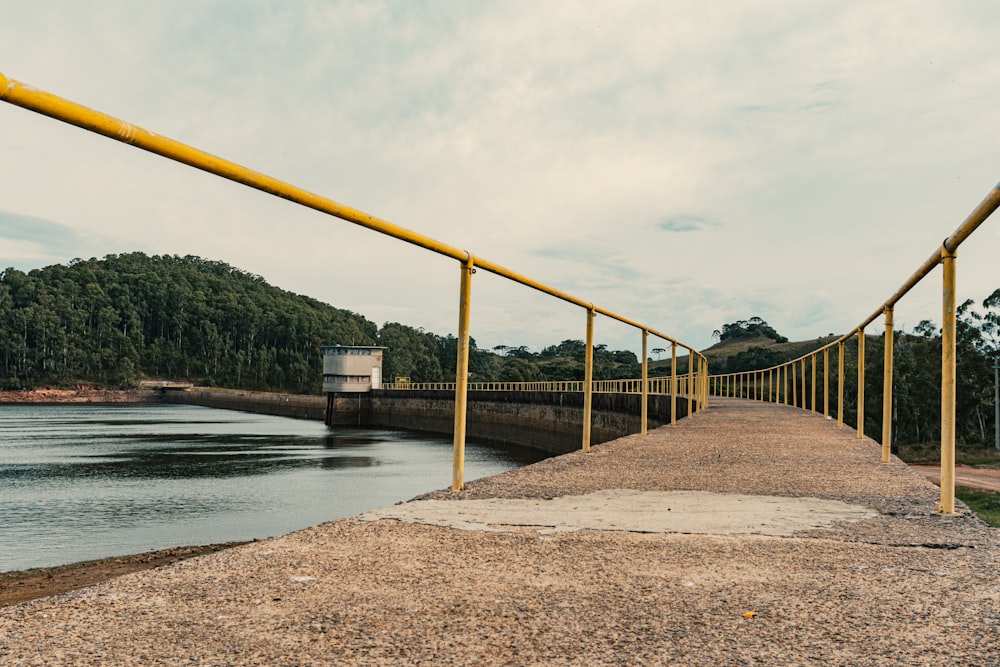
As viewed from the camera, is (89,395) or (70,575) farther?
(89,395)

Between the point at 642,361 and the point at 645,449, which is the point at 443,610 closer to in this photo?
the point at 645,449

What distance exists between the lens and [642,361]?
9.87m

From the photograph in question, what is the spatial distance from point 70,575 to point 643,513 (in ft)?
33.4

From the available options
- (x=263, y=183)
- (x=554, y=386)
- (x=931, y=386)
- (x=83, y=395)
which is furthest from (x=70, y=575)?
(x=83, y=395)

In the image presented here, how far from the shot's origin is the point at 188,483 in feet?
82.0

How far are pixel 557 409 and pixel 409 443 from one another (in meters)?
11.7

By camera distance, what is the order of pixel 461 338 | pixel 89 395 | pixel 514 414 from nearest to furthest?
pixel 461 338, pixel 514 414, pixel 89 395

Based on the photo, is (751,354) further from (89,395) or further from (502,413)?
(89,395)

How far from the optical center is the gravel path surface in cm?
180

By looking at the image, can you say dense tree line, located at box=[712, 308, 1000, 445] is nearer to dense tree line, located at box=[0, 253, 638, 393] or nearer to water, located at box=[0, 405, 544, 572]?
water, located at box=[0, 405, 544, 572]

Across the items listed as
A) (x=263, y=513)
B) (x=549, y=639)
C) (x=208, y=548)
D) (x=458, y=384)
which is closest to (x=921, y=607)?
(x=549, y=639)

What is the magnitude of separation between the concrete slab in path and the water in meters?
11.9

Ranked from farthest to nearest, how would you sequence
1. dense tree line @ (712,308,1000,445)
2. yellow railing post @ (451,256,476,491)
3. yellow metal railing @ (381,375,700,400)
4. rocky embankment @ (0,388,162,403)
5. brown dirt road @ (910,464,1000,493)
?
rocky embankment @ (0,388,162,403), dense tree line @ (712,308,1000,445), yellow metal railing @ (381,375,700,400), brown dirt road @ (910,464,1000,493), yellow railing post @ (451,256,476,491)

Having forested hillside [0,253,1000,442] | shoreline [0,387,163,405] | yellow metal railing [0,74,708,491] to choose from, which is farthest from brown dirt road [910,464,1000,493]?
shoreline [0,387,163,405]
